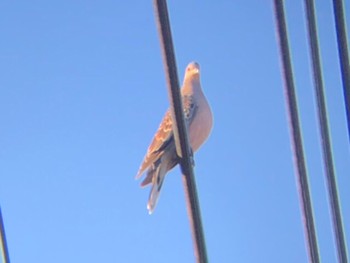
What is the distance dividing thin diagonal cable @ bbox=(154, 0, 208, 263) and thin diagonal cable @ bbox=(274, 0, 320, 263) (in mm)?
168

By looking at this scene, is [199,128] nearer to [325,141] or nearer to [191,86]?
[191,86]

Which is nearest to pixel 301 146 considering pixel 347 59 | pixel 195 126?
pixel 347 59

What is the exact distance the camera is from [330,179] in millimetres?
868

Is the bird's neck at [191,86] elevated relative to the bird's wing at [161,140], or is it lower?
elevated

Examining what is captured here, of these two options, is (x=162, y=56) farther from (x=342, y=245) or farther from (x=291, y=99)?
(x=342, y=245)

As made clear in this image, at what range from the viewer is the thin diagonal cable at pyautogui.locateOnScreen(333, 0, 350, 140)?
71 cm

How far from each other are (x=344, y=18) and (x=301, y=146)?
199mm

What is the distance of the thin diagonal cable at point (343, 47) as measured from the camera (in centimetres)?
71

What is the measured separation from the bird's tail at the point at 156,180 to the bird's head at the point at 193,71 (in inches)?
39.3

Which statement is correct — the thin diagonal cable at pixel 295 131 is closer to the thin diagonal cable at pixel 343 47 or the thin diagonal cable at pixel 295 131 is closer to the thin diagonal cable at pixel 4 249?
the thin diagonal cable at pixel 343 47

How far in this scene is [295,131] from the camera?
848mm

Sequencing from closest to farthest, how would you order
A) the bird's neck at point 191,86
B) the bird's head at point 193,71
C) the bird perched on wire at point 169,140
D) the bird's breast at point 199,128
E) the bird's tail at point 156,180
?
the bird's tail at point 156,180
the bird perched on wire at point 169,140
the bird's breast at point 199,128
the bird's neck at point 191,86
the bird's head at point 193,71

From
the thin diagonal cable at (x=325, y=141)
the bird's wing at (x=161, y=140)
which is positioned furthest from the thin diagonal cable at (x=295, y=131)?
the bird's wing at (x=161, y=140)

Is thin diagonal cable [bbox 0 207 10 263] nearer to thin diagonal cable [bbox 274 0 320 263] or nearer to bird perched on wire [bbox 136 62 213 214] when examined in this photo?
thin diagonal cable [bbox 274 0 320 263]
